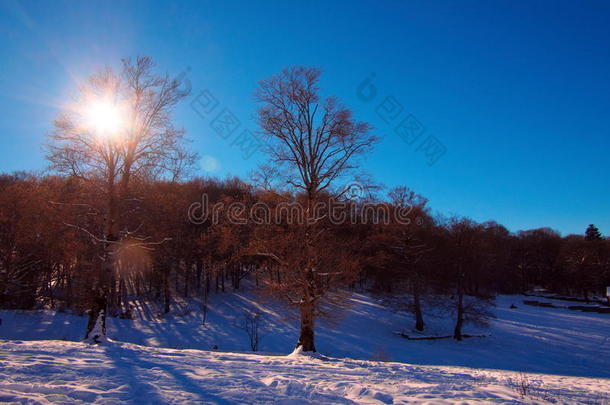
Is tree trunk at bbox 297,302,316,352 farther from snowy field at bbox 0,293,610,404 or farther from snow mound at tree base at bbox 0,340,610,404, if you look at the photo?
snow mound at tree base at bbox 0,340,610,404

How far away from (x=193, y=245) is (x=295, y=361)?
2424 centimetres

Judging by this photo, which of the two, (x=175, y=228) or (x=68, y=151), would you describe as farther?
(x=175, y=228)

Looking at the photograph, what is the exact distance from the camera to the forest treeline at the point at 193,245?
13.9 m

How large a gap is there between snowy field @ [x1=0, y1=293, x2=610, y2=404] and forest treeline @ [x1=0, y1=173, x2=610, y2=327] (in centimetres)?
297

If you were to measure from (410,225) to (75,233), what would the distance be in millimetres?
26286

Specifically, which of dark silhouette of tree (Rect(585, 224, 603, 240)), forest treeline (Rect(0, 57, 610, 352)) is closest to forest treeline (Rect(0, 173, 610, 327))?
forest treeline (Rect(0, 57, 610, 352))

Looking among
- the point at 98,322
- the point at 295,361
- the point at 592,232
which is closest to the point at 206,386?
the point at 295,361

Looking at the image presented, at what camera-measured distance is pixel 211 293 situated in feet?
124

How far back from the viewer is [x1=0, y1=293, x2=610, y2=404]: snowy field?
5461 mm

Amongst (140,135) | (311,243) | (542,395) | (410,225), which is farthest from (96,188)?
(410,225)

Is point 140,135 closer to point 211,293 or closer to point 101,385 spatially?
point 101,385

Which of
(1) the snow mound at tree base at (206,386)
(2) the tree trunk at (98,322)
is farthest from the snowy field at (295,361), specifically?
(2) the tree trunk at (98,322)

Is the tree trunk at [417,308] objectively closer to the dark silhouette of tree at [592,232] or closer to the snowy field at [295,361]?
the snowy field at [295,361]

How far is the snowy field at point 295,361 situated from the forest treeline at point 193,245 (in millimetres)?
2970
